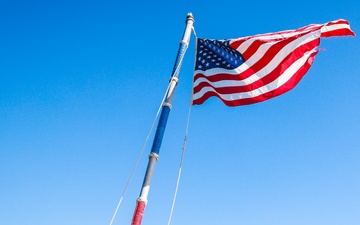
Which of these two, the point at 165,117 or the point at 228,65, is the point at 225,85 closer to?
the point at 228,65

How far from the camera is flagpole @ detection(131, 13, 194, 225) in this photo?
766cm

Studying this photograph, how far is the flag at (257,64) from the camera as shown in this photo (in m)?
10.4

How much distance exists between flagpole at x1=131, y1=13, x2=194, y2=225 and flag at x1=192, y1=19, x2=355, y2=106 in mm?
924

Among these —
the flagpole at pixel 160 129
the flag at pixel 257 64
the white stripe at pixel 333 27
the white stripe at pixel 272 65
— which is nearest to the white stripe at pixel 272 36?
the flag at pixel 257 64

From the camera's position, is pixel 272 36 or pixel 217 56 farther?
pixel 217 56

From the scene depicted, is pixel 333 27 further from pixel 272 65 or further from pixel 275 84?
pixel 275 84

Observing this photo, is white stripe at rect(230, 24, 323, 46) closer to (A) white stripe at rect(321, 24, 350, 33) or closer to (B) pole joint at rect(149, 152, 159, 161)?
(A) white stripe at rect(321, 24, 350, 33)

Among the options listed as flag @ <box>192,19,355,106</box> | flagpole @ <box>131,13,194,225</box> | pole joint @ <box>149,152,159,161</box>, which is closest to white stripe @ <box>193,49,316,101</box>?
flag @ <box>192,19,355,106</box>

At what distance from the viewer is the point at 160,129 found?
8820 millimetres

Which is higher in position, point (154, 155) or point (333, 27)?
point (333, 27)

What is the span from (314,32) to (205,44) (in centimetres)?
329

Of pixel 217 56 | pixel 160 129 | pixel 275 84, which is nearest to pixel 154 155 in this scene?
pixel 160 129

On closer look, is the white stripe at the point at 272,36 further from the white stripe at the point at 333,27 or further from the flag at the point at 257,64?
the white stripe at the point at 333,27

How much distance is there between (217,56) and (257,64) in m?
1.24
